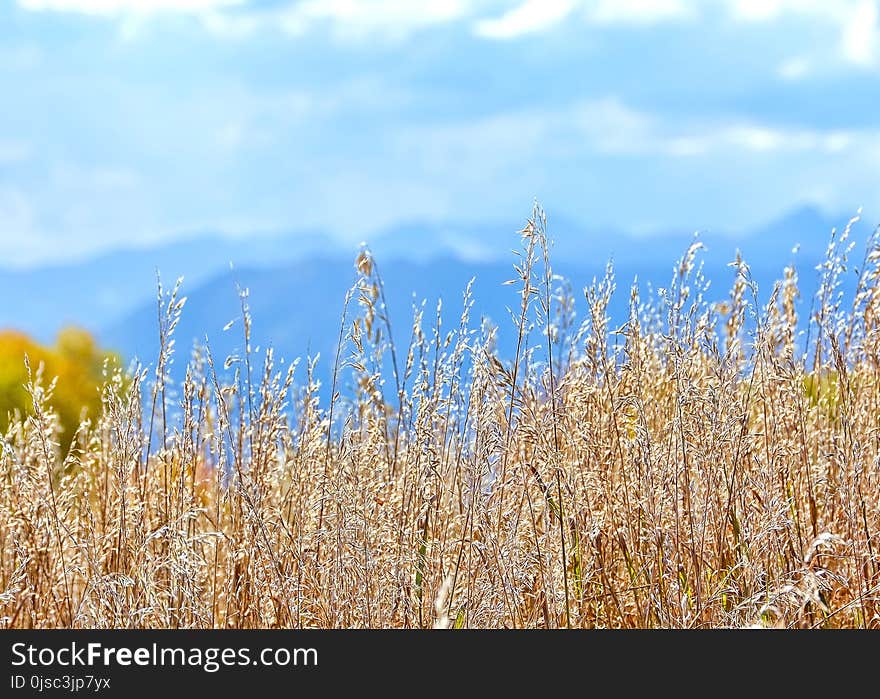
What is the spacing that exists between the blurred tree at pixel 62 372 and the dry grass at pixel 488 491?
316 inches

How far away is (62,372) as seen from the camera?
2284cm

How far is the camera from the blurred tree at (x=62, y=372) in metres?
17.1

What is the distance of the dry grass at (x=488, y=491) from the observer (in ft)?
8.64

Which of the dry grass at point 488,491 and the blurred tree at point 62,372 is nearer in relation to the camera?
the dry grass at point 488,491

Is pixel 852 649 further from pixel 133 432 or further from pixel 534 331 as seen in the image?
pixel 133 432

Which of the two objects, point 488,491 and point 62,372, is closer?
point 488,491

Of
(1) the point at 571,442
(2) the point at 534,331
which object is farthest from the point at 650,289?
(1) the point at 571,442

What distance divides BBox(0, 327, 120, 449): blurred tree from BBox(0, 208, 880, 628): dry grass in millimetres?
8030

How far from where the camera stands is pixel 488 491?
2738 millimetres

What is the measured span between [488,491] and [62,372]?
21.9m

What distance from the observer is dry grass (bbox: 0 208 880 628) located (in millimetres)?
2633

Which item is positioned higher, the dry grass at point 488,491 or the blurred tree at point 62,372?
the blurred tree at point 62,372

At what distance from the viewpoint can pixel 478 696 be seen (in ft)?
7.38

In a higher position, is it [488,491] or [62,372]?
[62,372]
